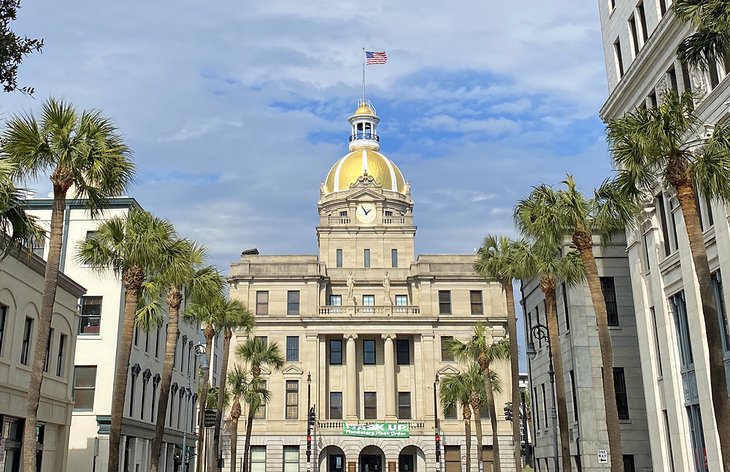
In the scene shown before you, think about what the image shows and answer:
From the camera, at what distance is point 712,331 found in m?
17.5

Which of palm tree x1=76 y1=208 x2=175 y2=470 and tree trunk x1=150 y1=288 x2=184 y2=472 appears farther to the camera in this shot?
tree trunk x1=150 y1=288 x2=184 y2=472

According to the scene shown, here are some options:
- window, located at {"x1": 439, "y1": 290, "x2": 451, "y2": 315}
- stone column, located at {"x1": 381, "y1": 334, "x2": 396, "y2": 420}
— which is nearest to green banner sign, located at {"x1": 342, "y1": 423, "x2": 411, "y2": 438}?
stone column, located at {"x1": 381, "y1": 334, "x2": 396, "y2": 420}

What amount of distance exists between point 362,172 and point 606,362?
67.9 m

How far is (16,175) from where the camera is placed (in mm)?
19688

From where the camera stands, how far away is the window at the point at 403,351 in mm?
73500

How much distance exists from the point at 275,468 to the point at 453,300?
24.0 meters

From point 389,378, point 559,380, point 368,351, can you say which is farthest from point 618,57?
point 368,351

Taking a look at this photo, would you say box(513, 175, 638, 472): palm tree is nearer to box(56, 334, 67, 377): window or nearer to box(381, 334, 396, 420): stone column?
box(56, 334, 67, 377): window

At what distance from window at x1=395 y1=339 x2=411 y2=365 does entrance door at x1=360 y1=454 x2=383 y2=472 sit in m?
9.53

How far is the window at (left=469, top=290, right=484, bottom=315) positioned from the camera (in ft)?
242

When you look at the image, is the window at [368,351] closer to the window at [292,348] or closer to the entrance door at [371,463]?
the window at [292,348]

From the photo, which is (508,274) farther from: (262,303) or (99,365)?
(262,303)

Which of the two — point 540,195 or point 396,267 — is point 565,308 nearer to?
point 540,195

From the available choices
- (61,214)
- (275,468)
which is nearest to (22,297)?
(61,214)
